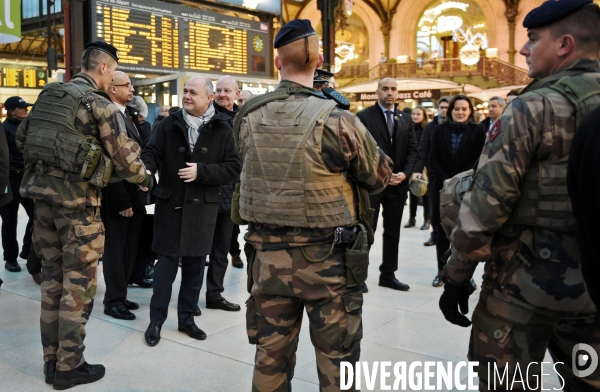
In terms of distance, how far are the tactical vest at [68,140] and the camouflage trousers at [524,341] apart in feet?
7.31

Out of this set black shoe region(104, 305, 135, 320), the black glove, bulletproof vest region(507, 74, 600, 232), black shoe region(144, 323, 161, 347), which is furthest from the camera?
black shoe region(104, 305, 135, 320)

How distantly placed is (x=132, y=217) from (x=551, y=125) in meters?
3.61

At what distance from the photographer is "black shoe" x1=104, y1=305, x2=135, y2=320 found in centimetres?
448

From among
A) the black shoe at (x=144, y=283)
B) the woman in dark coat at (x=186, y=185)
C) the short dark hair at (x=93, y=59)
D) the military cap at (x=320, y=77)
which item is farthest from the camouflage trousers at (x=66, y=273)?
the black shoe at (x=144, y=283)

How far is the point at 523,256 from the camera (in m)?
2.06

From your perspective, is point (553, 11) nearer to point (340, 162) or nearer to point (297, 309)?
point (340, 162)

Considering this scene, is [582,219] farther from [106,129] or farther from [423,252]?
[423,252]

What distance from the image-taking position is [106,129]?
3.26 m

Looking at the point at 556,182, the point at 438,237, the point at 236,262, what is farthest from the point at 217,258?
the point at 556,182

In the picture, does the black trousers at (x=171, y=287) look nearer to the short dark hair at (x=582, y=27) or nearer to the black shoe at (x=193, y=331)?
the black shoe at (x=193, y=331)

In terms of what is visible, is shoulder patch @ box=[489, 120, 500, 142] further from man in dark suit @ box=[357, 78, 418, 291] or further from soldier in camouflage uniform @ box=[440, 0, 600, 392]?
man in dark suit @ box=[357, 78, 418, 291]

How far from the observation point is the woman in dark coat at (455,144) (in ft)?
17.9

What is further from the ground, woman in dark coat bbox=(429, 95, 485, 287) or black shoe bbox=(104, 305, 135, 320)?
woman in dark coat bbox=(429, 95, 485, 287)

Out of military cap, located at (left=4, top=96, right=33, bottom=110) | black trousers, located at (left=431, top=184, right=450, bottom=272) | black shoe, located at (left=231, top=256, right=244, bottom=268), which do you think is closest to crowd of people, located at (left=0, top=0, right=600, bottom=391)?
black trousers, located at (left=431, top=184, right=450, bottom=272)
